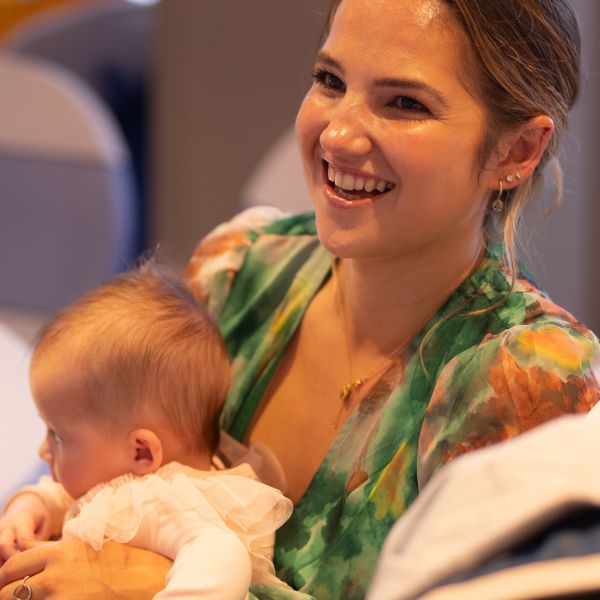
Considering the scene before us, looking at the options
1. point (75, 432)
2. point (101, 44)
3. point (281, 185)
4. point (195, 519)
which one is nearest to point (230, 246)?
point (75, 432)

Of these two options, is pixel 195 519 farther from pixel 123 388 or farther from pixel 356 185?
pixel 356 185

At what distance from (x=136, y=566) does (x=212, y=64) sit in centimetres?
212

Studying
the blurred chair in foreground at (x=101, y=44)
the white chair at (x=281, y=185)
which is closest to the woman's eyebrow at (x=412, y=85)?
the white chair at (x=281, y=185)

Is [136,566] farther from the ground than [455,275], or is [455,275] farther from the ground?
[455,275]

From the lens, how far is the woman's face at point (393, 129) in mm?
1279

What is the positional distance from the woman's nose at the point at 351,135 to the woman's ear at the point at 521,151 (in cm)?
17

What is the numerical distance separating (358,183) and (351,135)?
0.06 m

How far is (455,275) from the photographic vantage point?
1415 mm

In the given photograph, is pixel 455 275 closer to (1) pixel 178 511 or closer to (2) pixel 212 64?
(1) pixel 178 511

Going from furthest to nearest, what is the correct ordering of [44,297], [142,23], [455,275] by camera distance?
[142,23], [44,297], [455,275]

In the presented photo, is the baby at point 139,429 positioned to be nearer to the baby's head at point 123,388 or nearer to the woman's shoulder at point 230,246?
the baby's head at point 123,388

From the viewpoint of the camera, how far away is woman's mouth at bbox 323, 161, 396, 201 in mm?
1336

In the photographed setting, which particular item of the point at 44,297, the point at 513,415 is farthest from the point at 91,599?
the point at 44,297

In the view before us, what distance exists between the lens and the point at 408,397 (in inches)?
53.3
